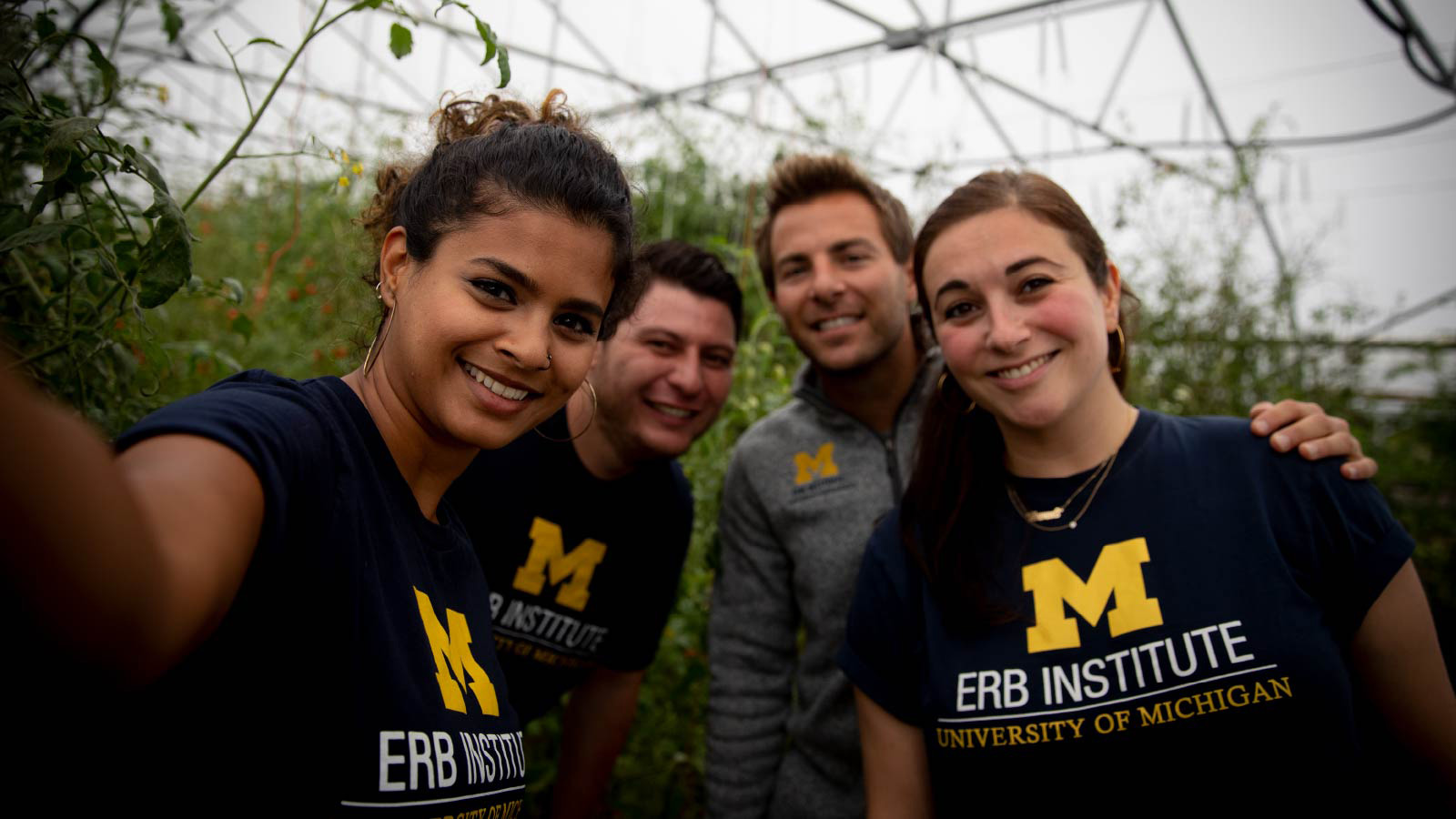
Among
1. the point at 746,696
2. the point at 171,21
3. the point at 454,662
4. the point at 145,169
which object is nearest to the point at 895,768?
the point at 746,696

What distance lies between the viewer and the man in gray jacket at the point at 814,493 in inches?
73.0

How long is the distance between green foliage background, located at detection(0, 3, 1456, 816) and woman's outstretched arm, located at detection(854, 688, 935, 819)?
0.78 m

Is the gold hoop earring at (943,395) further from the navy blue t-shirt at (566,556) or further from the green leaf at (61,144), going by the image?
the green leaf at (61,144)

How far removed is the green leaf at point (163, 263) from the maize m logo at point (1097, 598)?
1.32 m

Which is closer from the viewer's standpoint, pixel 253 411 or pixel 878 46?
pixel 253 411

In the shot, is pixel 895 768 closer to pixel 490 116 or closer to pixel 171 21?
pixel 490 116

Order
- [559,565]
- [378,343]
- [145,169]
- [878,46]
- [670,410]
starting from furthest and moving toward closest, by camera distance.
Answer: [878,46] → [670,410] → [559,565] → [378,343] → [145,169]

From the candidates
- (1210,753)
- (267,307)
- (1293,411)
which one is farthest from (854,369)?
(267,307)

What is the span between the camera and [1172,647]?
1187mm

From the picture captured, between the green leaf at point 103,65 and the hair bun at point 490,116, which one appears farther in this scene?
the hair bun at point 490,116

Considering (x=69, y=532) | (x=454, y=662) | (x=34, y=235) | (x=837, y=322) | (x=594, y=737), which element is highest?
(x=837, y=322)

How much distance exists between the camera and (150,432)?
1.98 ft

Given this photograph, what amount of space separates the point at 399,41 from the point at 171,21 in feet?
1.18

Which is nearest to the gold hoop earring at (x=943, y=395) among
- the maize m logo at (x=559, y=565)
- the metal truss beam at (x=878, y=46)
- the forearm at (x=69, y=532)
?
the maize m logo at (x=559, y=565)
